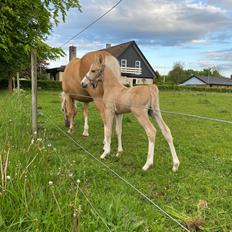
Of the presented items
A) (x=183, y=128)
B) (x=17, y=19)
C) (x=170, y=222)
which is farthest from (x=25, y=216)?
(x=17, y=19)

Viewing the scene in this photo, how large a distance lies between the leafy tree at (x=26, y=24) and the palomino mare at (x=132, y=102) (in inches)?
174

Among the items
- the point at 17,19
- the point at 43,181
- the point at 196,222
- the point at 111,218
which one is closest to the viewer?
the point at 111,218

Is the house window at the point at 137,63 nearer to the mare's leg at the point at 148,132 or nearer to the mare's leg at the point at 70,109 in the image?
the mare's leg at the point at 70,109

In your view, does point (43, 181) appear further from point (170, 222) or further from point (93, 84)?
point (93, 84)

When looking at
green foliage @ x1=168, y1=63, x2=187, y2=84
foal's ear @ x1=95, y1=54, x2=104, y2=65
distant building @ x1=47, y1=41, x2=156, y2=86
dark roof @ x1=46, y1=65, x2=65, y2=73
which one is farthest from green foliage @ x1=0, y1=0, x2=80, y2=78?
green foliage @ x1=168, y1=63, x2=187, y2=84

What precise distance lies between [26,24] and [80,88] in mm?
4289

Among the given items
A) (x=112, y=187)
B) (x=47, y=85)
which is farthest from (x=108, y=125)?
(x=47, y=85)

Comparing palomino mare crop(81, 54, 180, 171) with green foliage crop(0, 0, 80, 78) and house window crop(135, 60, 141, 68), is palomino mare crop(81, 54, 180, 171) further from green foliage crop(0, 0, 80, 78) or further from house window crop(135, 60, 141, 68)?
house window crop(135, 60, 141, 68)

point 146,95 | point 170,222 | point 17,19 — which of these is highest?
point 17,19

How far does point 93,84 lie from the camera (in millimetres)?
5281

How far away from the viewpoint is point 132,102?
452 cm

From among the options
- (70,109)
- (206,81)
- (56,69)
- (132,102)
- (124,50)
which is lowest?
(70,109)

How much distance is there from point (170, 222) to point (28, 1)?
7.46 m

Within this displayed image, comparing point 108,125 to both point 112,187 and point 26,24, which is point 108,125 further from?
point 26,24
